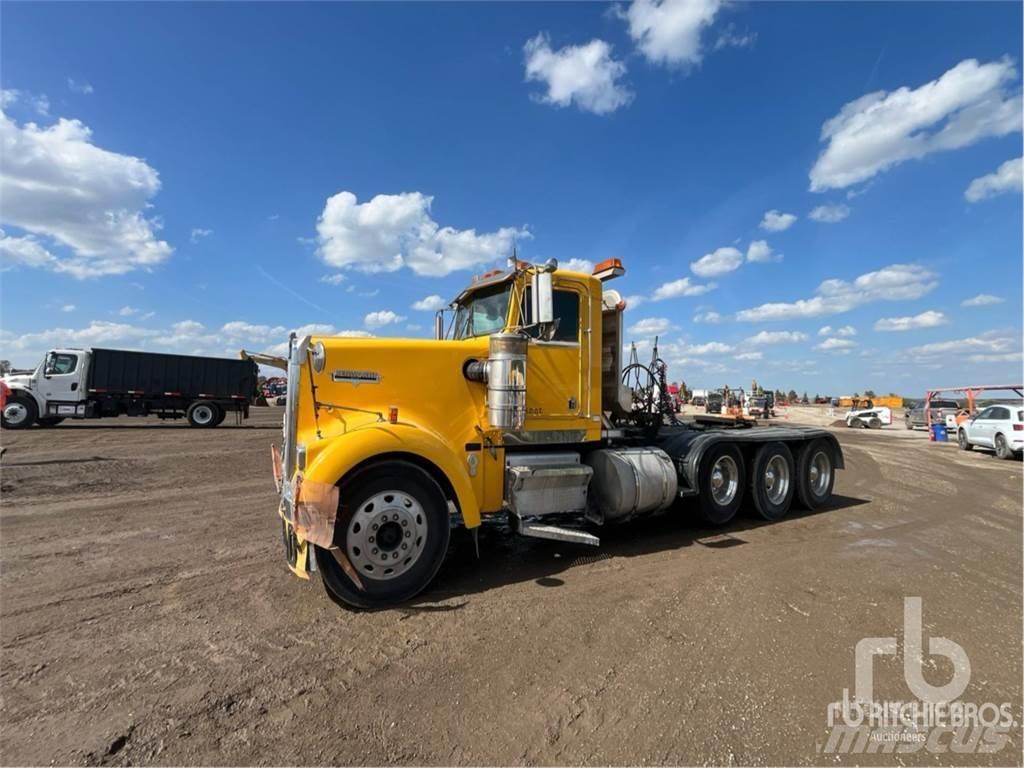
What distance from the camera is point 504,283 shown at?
5.62 meters

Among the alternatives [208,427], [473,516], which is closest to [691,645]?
[473,516]

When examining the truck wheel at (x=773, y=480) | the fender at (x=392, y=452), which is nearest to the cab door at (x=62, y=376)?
the fender at (x=392, y=452)

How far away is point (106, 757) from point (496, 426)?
3248 mm

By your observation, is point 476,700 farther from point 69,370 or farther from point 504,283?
point 69,370

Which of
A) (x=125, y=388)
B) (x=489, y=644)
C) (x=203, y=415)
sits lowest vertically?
(x=489, y=644)

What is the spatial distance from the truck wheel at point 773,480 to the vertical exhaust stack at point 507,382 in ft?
13.7

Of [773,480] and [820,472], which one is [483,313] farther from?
[820,472]

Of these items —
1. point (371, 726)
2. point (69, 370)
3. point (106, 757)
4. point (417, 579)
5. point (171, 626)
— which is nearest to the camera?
point (106, 757)

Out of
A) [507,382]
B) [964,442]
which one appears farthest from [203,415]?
[964,442]

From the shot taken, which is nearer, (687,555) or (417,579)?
(417,579)

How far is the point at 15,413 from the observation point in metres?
18.9

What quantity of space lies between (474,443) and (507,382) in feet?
2.26

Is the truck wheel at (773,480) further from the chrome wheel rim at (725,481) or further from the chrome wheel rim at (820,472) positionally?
the chrome wheel rim at (820,472)

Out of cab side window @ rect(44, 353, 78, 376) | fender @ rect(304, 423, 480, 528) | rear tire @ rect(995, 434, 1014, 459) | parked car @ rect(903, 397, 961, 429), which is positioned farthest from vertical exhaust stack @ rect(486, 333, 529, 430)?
parked car @ rect(903, 397, 961, 429)
